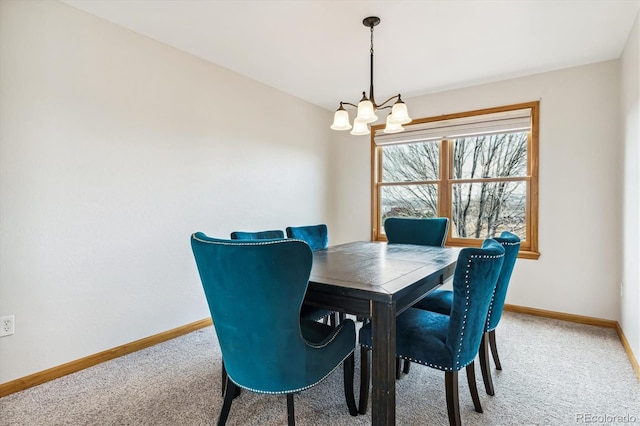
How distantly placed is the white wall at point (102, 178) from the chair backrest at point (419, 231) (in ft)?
Result: 4.95

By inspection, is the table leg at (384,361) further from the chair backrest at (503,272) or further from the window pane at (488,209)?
the window pane at (488,209)

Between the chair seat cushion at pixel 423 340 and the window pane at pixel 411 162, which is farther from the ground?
the window pane at pixel 411 162

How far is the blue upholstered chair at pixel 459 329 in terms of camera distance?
1460 millimetres

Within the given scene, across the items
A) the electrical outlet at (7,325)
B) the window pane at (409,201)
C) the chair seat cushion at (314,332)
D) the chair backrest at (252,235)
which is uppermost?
the window pane at (409,201)

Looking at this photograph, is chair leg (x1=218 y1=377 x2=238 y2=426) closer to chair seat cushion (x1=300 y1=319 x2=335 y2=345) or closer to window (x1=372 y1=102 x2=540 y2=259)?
chair seat cushion (x1=300 y1=319 x2=335 y2=345)

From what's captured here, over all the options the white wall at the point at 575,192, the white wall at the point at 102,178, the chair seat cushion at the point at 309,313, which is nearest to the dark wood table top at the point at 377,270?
the chair seat cushion at the point at 309,313

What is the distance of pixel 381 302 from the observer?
1374 millimetres

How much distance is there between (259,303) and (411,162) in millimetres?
3456

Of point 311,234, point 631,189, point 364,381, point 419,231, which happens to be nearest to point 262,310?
point 364,381

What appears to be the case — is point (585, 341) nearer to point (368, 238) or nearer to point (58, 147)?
point (368, 238)

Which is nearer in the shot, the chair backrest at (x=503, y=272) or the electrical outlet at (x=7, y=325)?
the chair backrest at (x=503, y=272)

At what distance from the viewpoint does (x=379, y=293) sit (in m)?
1.37

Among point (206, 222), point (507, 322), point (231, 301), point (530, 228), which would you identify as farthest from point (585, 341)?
point (206, 222)

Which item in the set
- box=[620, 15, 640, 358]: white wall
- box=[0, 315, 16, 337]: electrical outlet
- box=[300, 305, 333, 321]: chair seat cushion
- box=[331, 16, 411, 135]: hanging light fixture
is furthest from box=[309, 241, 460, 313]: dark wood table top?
box=[0, 315, 16, 337]: electrical outlet
